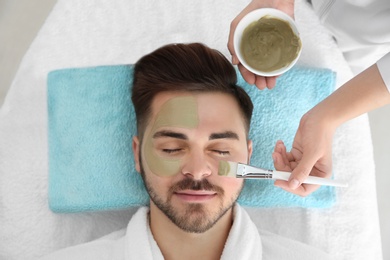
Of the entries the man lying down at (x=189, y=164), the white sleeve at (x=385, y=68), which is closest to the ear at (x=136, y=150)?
the man lying down at (x=189, y=164)

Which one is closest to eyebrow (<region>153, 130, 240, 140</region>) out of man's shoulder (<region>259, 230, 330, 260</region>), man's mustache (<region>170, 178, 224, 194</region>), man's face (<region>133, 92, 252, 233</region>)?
man's face (<region>133, 92, 252, 233</region>)

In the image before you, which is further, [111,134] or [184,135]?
[111,134]

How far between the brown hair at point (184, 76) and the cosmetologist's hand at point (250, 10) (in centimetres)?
3

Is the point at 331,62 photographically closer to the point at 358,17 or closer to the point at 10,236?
the point at 358,17

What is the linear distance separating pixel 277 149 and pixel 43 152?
66 cm

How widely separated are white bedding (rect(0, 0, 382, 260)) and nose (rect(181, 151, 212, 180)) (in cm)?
36

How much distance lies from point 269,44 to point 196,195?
1.34 ft

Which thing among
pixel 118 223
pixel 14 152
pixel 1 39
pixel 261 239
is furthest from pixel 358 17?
pixel 1 39

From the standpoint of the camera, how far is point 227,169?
1.02 metres

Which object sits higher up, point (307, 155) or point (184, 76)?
point (184, 76)

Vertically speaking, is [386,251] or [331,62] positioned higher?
[331,62]

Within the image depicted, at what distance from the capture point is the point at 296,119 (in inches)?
51.4

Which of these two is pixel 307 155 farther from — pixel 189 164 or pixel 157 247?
pixel 157 247

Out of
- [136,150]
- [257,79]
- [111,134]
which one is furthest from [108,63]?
[257,79]
